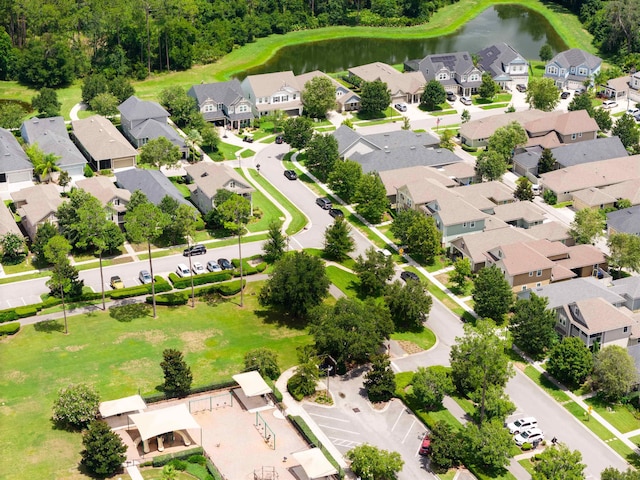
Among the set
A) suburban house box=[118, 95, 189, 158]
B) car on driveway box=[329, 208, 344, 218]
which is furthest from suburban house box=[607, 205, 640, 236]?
suburban house box=[118, 95, 189, 158]

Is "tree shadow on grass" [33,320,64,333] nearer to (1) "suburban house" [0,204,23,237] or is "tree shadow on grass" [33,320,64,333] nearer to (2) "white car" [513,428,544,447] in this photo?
(1) "suburban house" [0,204,23,237]

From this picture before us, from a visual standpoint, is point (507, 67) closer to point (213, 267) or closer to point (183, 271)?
point (213, 267)

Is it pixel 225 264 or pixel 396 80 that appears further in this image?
pixel 396 80

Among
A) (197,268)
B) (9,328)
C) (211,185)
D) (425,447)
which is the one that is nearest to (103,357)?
(9,328)

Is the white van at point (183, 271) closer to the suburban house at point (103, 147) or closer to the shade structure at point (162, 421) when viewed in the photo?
the shade structure at point (162, 421)

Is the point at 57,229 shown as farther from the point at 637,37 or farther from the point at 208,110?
the point at 637,37

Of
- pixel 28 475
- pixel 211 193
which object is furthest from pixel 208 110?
pixel 28 475
